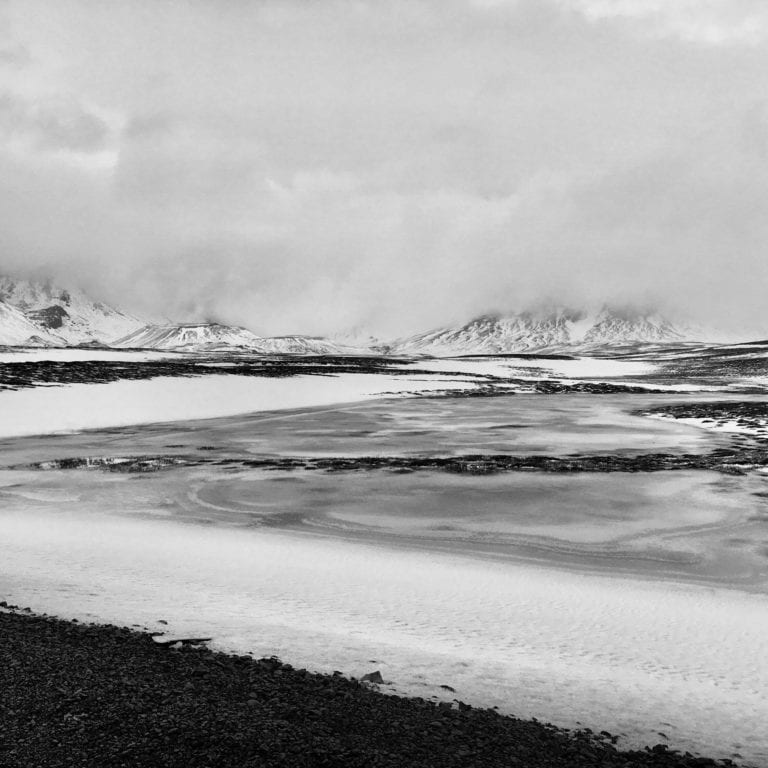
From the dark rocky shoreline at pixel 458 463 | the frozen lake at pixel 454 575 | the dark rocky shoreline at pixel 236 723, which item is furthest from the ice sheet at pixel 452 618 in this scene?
the dark rocky shoreline at pixel 458 463

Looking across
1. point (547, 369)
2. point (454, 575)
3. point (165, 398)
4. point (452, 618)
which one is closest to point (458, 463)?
point (454, 575)

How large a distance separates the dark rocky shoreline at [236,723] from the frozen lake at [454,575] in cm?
44

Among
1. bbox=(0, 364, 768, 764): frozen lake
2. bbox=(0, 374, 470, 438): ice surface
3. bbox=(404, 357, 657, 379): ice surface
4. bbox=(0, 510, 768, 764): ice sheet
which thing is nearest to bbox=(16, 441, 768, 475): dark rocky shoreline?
bbox=(0, 364, 768, 764): frozen lake

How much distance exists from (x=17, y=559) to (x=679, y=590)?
364 inches

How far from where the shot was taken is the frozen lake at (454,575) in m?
5.90

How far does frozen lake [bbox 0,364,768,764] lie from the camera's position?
19.4 feet

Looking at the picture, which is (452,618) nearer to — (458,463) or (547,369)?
(458,463)

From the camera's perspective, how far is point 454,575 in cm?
957

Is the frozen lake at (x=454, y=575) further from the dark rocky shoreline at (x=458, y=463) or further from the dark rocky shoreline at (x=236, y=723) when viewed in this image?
the dark rocky shoreline at (x=458, y=463)

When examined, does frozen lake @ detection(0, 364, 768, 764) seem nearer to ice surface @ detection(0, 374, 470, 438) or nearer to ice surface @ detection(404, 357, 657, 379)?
ice surface @ detection(0, 374, 470, 438)

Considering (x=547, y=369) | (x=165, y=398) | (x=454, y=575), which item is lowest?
(x=454, y=575)

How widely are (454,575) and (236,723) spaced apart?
544 cm

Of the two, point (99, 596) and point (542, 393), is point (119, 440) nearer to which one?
point (99, 596)

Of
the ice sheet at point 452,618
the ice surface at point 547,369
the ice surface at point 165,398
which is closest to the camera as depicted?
the ice sheet at point 452,618
